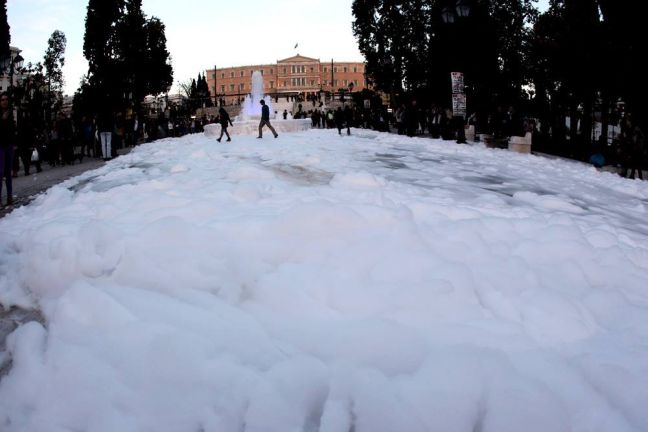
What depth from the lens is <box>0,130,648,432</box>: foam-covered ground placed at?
1.87 meters

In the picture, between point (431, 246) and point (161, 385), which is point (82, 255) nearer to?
point (161, 385)

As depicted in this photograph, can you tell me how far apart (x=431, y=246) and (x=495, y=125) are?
1706 cm

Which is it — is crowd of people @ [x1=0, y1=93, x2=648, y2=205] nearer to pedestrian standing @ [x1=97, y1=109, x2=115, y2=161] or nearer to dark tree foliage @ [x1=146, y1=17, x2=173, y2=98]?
pedestrian standing @ [x1=97, y1=109, x2=115, y2=161]

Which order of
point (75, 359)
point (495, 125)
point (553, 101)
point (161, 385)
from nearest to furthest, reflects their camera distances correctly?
point (161, 385) < point (75, 359) < point (495, 125) < point (553, 101)

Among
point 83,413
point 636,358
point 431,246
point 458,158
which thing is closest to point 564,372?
point 636,358

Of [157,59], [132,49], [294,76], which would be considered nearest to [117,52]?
[132,49]

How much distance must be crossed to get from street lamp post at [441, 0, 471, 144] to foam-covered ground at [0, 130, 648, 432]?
→ 13.0 meters

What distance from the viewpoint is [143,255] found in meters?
3.07

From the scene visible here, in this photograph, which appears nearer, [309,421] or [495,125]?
[309,421]

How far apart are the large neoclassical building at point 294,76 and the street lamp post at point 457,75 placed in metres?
106

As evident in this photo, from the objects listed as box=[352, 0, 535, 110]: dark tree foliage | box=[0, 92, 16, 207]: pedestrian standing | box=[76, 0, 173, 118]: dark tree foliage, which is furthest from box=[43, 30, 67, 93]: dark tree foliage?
box=[0, 92, 16, 207]: pedestrian standing

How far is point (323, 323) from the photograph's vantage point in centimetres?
245

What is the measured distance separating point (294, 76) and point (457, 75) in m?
120

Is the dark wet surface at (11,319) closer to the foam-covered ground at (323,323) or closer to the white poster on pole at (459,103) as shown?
the foam-covered ground at (323,323)
